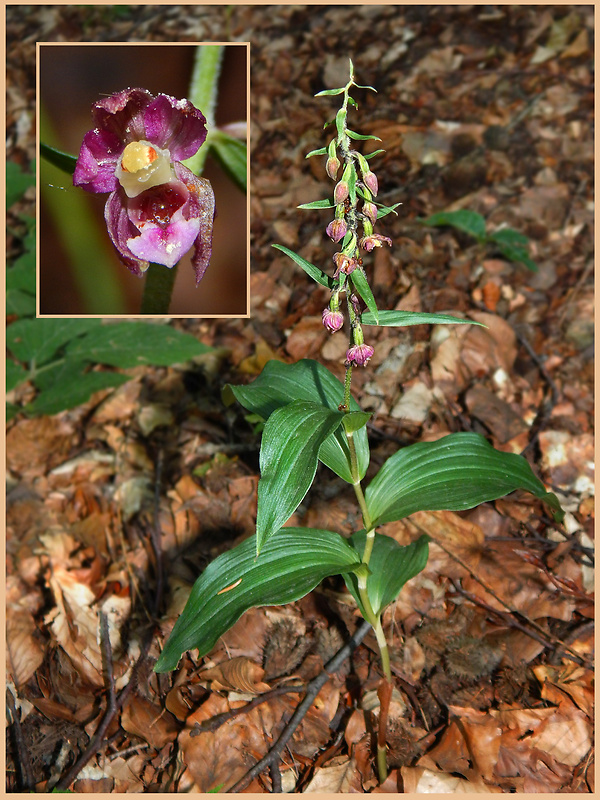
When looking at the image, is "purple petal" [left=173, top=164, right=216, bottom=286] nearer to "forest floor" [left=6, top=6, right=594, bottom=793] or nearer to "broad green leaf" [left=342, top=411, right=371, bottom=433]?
"broad green leaf" [left=342, top=411, right=371, bottom=433]

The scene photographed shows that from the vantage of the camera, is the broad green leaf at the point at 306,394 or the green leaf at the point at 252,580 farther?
the broad green leaf at the point at 306,394

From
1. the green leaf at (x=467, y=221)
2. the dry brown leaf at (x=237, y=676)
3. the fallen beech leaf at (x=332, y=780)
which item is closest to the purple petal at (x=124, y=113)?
the dry brown leaf at (x=237, y=676)

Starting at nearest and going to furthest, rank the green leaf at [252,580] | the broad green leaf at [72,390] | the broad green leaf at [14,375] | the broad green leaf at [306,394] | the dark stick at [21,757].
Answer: the green leaf at [252,580], the broad green leaf at [306,394], the dark stick at [21,757], the broad green leaf at [72,390], the broad green leaf at [14,375]

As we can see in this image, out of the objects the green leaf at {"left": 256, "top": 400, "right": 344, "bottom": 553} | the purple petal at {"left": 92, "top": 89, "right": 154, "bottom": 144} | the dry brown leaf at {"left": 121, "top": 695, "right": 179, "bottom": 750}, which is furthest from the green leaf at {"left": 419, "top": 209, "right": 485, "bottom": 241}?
the dry brown leaf at {"left": 121, "top": 695, "right": 179, "bottom": 750}

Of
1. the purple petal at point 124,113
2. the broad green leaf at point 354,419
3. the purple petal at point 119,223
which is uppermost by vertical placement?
the purple petal at point 124,113

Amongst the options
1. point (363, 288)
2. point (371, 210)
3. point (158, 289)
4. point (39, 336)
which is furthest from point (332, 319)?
point (39, 336)

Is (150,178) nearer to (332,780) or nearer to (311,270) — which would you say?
(311,270)

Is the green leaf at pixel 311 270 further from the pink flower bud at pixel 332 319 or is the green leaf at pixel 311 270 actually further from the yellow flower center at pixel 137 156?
the yellow flower center at pixel 137 156
